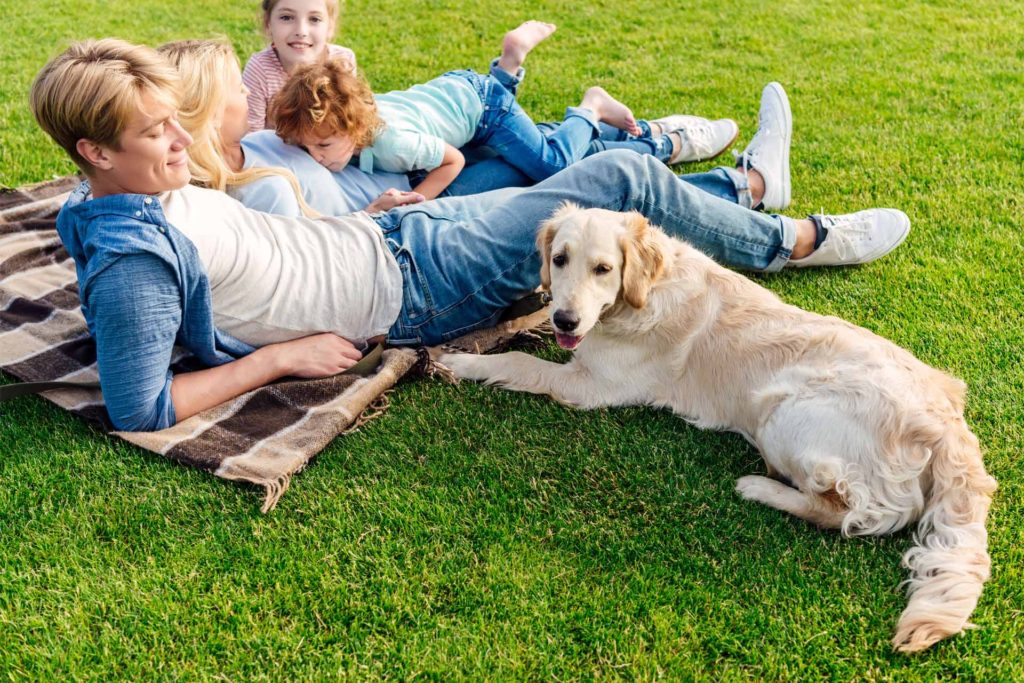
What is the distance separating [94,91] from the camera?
2922 mm

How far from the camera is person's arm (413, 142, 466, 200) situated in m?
4.91

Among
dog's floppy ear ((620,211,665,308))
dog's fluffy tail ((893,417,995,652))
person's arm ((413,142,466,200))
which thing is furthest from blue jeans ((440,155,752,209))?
dog's fluffy tail ((893,417,995,652))

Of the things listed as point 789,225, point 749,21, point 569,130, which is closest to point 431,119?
point 569,130

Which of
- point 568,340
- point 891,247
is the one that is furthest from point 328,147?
point 891,247

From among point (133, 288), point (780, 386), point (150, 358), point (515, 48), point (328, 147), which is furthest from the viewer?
point (515, 48)

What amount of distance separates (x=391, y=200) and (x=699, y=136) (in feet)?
8.06

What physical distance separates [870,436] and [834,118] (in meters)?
4.40

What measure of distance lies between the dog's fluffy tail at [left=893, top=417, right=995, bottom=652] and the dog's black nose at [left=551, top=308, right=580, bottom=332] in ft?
4.59

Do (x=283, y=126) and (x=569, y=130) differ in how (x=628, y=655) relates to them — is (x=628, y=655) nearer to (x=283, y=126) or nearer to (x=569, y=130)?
(x=283, y=126)

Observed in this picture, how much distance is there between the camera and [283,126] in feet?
14.7

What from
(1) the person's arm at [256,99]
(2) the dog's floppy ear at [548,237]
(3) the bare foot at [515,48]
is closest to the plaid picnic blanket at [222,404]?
(2) the dog's floppy ear at [548,237]

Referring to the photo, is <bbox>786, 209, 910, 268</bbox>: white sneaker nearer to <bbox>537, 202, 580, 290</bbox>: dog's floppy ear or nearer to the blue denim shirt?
<bbox>537, 202, 580, 290</bbox>: dog's floppy ear

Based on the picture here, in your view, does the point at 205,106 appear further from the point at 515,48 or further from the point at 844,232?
the point at 844,232

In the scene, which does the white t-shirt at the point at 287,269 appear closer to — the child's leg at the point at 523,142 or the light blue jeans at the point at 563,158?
the light blue jeans at the point at 563,158
